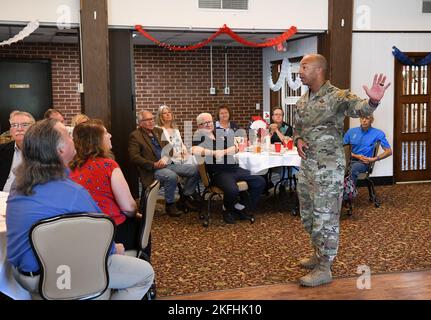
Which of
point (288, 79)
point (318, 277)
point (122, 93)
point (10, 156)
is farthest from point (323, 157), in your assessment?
point (288, 79)

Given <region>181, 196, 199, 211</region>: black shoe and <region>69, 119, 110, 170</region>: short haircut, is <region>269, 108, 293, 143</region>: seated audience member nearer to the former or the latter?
<region>181, 196, 199, 211</region>: black shoe

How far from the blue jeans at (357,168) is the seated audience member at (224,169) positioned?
139 cm

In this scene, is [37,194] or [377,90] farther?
[377,90]

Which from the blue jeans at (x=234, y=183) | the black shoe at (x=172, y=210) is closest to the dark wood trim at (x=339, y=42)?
the blue jeans at (x=234, y=183)


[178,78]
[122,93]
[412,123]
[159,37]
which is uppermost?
[159,37]

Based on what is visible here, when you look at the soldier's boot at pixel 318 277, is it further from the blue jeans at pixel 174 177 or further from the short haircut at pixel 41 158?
the blue jeans at pixel 174 177

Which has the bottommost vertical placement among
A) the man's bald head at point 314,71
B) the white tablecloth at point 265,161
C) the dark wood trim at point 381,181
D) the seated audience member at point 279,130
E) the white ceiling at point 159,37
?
the dark wood trim at point 381,181

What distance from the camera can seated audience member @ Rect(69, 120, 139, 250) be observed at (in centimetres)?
324

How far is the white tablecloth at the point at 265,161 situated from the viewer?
606 centimetres

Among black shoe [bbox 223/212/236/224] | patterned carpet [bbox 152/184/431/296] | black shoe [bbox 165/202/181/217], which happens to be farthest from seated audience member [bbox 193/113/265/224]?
black shoe [bbox 165/202/181/217]

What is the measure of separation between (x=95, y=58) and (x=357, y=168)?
376cm

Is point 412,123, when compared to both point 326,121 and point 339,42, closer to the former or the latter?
point 339,42

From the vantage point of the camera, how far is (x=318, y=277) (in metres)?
3.87

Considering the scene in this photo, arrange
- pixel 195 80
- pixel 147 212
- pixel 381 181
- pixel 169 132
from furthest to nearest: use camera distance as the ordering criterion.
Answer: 1. pixel 195 80
2. pixel 381 181
3. pixel 169 132
4. pixel 147 212
